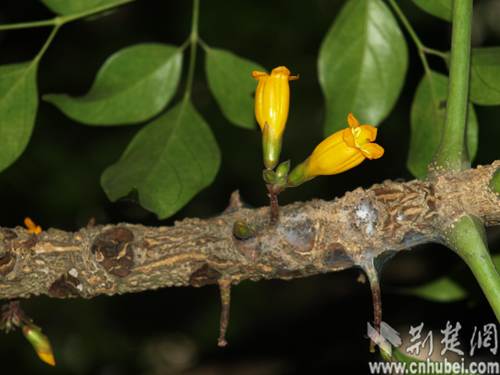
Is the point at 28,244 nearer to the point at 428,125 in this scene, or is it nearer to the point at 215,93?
the point at 215,93

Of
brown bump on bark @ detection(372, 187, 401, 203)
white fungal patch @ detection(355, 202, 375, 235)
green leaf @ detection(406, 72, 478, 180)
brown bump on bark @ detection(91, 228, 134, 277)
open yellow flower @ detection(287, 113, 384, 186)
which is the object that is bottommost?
brown bump on bark @ detection(91, 228, 134, 277)

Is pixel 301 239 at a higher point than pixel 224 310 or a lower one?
higher

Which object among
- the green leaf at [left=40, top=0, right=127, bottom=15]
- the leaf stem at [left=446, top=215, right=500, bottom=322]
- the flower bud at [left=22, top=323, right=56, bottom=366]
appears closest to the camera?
the leaf stem at [left=446, top=215, right=500, bottom=322]

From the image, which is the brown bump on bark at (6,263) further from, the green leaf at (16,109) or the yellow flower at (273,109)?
the yellow flower at (273,109)

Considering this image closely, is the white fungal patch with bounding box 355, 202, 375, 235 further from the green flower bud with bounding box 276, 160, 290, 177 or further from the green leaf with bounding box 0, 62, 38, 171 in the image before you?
the green leaf with bounding box 0, 62, 38, 171

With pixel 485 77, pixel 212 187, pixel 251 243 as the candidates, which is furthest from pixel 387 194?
pixel 212 187

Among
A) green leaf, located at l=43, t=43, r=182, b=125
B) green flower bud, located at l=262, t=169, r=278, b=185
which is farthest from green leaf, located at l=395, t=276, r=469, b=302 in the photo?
green leaf, located at l=43, t=43, r=182, b=125
